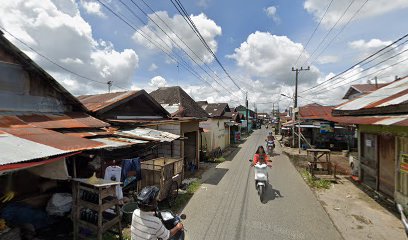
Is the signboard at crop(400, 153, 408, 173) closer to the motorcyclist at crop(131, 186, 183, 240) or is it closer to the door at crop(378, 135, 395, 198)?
the door at crop(378, 135, 395, 198)

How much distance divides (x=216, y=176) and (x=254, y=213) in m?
5.45

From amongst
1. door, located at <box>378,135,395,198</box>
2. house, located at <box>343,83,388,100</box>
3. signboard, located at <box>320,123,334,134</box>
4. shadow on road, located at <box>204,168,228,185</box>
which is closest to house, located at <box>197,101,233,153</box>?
shadow on road, located at <box>204,168,228,185</box>

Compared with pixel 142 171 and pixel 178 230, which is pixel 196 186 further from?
pixel 178 230

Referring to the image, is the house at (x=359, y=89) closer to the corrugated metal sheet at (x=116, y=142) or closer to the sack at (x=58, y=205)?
the corrugated metal sheet at (x=116, y=142)

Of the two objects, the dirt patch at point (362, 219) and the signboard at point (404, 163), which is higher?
the signboard at point (404, 163)

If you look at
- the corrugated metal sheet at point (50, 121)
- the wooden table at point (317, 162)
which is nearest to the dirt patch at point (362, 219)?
the wooden table at point (317, 162)

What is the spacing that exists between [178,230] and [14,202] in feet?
16.6

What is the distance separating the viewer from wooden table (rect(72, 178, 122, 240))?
5.44 metres

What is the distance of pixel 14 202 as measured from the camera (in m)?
6.02

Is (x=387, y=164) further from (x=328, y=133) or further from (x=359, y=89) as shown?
(x=359, y=89)

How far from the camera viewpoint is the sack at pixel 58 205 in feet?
20.8

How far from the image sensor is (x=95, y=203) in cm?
582

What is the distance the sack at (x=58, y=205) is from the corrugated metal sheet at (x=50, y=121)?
2145 mm

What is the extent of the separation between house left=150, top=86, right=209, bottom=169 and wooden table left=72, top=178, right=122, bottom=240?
5717 millimetres
